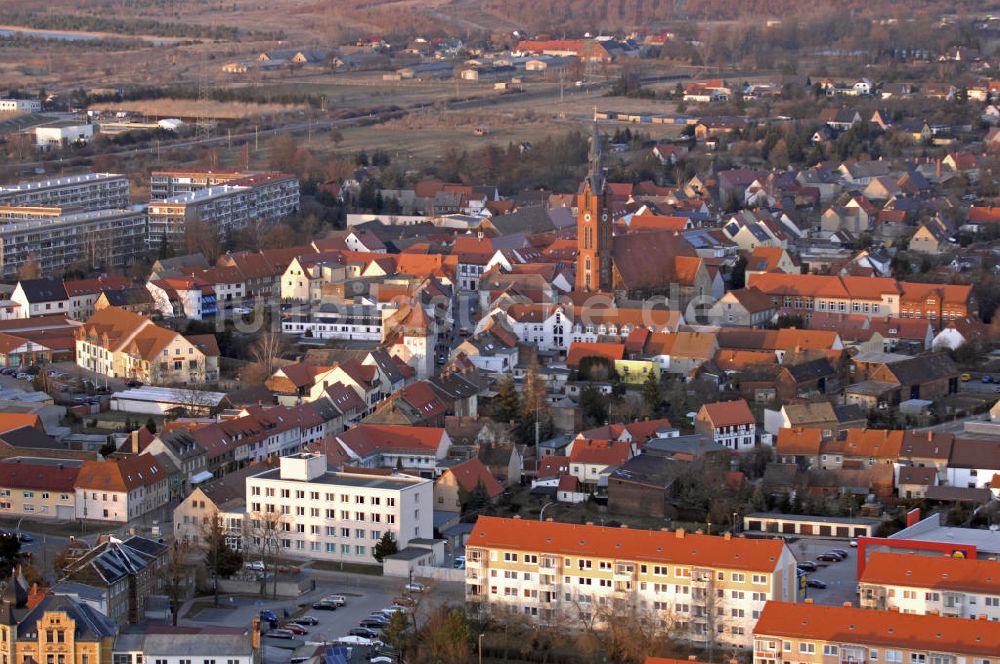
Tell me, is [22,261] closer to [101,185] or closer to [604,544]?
[101,185]

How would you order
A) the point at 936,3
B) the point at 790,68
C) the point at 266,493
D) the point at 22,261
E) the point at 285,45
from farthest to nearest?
the point at 936,3, the point at 285,45, the point at 790,68, the point at 22,261, the point at 266,493

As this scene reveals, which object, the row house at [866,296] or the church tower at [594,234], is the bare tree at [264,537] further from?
the row house at [866,296]

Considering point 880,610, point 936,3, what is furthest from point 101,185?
point 936,3

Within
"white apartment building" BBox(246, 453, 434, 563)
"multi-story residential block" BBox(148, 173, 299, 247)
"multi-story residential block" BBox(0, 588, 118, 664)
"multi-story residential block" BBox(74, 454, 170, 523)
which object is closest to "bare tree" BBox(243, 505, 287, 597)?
"white apartment building" BBox(246, 453, 434, 563)

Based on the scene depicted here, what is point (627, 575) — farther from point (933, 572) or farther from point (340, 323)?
point (340, 323)

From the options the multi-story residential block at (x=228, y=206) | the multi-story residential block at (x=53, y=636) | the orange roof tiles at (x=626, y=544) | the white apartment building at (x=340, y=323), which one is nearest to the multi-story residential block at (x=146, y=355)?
the white apartment building at (x=340, y=323)

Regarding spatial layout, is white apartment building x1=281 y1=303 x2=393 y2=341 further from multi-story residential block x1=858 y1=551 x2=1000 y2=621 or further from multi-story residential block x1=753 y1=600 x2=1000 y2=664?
multi-story residential block x1=753 y1=600 x2=1000 y2=664

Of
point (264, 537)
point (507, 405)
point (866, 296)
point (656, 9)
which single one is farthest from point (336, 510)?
point (656, 9)
